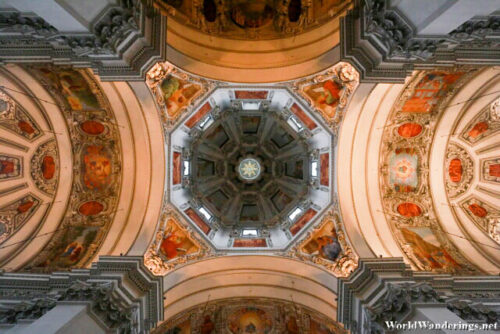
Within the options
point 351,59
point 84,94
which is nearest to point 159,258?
point 84,94

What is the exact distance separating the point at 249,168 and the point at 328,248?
25.9 ft

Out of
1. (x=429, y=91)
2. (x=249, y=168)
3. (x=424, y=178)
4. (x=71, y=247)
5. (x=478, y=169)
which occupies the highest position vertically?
(x=429, y=91)

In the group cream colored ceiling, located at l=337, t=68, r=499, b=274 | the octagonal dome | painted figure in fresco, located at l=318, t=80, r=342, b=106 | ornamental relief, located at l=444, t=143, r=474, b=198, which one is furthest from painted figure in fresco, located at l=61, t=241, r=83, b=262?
ornamental relief, located at l=444, t=143, r=474, b=198

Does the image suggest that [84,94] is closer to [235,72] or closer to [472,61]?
[235,72]

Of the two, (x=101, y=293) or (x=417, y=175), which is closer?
(x=101, y=293)

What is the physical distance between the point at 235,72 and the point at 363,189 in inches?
264

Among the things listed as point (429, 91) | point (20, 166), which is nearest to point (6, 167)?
point (20, 166)

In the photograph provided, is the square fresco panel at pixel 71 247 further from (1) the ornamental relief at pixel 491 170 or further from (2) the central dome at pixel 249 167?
(1) the ornamental relief at pixel 491 170

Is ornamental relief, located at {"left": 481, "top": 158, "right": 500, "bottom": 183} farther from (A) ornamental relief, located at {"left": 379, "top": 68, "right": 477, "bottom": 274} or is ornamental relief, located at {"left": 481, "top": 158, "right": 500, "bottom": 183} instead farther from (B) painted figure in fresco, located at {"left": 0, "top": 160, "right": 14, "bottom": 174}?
(B) painted figure in fresco, located at {"left": 0, "top": 160, "right": 14, "bottom": 174}

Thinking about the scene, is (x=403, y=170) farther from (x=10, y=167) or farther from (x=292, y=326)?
(x=10, y=167)

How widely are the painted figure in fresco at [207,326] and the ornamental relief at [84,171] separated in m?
5.44

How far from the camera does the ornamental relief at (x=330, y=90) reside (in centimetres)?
1083

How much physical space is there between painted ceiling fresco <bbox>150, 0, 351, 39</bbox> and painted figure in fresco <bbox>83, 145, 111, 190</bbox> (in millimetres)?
5884

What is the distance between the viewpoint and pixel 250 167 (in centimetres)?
1906
